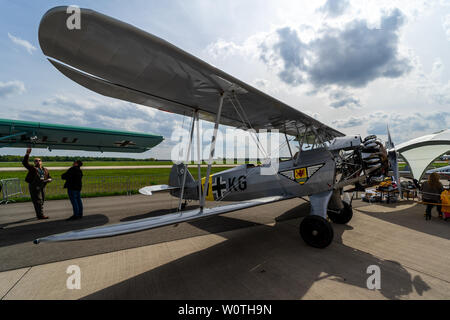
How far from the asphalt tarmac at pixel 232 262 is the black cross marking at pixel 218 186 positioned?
32.7 inches

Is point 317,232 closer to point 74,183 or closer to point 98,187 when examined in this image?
point 74,183

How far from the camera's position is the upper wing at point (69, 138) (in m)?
6.33

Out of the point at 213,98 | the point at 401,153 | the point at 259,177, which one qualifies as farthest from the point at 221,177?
the point at 401,153

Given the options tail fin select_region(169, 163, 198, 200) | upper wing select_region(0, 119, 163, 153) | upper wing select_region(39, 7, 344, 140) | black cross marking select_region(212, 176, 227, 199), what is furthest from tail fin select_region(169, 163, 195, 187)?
upper wing select_region(39, 7, 344, 140)

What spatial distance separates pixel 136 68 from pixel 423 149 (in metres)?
12.6

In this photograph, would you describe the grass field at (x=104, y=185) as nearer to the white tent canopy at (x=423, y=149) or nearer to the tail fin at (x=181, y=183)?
the tail fin at (x=181, y=183)

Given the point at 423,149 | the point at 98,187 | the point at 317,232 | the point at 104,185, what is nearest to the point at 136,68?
the point at 317,232

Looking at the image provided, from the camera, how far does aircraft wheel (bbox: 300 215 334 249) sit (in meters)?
3.21

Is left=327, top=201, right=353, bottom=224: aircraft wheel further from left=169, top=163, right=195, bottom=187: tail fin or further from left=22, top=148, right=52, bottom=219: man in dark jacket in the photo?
left=22, top=148, right=52, bottom=219: man in dark jacket

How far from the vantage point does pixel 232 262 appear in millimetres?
2904

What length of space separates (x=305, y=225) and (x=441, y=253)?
7.31ft

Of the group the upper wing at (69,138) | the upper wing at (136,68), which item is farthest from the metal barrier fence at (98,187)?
the upper wing at (136,68)

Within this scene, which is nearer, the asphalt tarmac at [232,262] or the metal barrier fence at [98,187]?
the asphalt tarmac at [232,262]

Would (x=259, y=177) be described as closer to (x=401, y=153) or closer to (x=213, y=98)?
(x=213, y=98)
